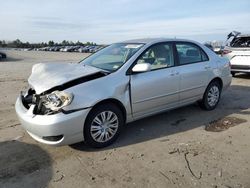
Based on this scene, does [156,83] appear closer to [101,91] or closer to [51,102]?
[101,91]

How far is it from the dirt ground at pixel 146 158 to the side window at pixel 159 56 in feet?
3.67

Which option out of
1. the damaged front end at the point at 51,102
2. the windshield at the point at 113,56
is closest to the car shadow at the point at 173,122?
the damaged front end at the point at 51,102

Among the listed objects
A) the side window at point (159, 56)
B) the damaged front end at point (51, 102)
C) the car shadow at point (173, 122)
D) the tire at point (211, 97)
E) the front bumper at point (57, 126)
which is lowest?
the car shadow at point (173, 122)

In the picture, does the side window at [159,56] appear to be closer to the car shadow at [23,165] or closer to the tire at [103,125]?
the tire at [103,125]

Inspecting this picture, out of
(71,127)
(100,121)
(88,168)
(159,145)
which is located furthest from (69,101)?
(159,145)

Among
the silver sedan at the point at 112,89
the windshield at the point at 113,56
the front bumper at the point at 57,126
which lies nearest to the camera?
the front bumper at the point at 57,126

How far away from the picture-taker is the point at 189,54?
564cm

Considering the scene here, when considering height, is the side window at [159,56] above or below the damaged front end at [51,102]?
above

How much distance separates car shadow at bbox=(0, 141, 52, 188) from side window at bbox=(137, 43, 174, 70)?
85.4 inches

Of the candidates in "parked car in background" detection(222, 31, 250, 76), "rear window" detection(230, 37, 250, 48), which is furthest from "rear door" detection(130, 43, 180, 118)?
"rear window" detection(230, 37, 250, 48)

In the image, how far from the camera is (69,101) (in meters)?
3.81

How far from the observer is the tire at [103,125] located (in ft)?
13.4

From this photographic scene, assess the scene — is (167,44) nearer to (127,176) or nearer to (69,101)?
(69,101)

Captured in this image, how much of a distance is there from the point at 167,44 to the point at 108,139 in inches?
84.1
